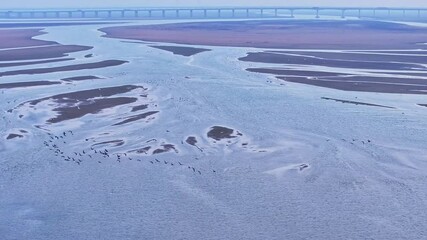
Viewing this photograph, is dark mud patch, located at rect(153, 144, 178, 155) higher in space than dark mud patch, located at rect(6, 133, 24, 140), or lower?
lower

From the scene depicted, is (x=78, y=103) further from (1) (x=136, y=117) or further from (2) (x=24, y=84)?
(2) (x=24, y=84)

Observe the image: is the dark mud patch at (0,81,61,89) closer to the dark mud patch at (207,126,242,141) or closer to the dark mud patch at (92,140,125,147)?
the dark mud patch at (92,140,125,147)

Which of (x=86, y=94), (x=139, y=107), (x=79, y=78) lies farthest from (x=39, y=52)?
(x=139, y=107)

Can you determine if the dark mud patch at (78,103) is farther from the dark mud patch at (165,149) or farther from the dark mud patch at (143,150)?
the dark mud patch at (165,149)

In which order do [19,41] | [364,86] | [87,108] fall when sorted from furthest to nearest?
[19,41] → [364,86] → [87,108]

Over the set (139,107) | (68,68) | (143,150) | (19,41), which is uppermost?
(19,41)

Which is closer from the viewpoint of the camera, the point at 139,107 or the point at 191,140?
the point at 191,140

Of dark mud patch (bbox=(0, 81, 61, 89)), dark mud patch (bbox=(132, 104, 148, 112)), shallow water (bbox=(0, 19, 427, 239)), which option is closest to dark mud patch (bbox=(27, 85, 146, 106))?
shallow water (bbox=(0, 19, 427, 239))

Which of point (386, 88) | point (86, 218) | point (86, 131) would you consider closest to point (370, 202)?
point (86, 218)

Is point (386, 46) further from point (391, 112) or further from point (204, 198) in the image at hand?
point (204, 198)
